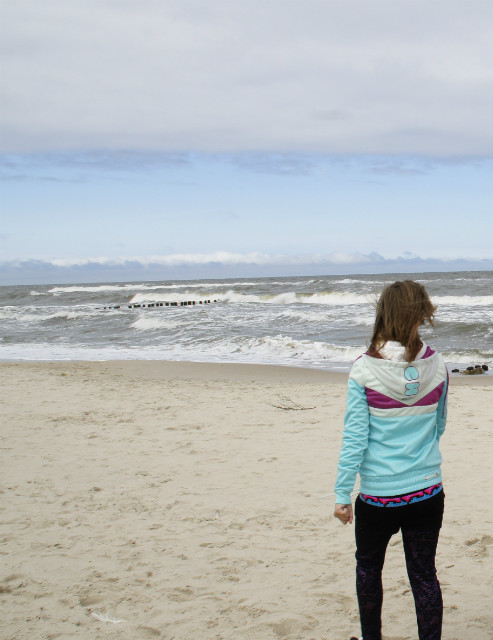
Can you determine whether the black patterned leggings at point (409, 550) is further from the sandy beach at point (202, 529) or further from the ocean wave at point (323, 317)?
the ocean wave at point (323, 317)

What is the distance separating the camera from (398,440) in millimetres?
2529

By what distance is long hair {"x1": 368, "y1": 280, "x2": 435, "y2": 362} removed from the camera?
252 cm

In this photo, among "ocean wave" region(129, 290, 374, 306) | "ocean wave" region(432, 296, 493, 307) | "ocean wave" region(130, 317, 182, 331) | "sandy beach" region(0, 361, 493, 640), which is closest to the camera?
"sandy beach" region(0, 361, 493, 640)

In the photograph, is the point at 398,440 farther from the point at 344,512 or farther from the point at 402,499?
the point at 344,512

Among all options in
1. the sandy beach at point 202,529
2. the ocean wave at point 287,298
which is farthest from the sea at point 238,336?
the ocean wave at point 287,298

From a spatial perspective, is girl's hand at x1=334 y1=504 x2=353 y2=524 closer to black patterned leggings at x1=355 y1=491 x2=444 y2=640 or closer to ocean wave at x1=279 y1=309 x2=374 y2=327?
black patterned leggings at x1=355 y1=491 x2=444 y2=640

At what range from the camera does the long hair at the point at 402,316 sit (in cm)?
252

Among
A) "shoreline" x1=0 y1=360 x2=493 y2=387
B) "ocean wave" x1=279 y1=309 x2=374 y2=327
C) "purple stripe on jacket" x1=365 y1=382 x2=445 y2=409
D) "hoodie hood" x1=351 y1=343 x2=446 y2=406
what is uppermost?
"hoodie hood" x1=351 y1=343 x2=446 y2=406

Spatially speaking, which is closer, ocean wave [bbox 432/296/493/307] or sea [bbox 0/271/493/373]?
sea [bbox 0/271/493/373]

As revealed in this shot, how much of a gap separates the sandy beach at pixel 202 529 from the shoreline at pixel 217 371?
11.9 ft

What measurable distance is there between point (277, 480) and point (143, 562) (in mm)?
1850

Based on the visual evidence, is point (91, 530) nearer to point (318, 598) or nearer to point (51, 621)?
point (51, 621)

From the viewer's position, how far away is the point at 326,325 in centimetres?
2264

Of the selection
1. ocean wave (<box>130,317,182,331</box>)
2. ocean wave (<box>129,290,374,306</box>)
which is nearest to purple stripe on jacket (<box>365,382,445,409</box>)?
ocean wave (<box>130,317,182,331</box>)
